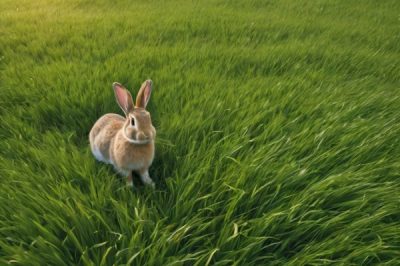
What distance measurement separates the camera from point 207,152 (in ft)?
5.71

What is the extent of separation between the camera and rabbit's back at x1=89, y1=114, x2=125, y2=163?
5.52ft

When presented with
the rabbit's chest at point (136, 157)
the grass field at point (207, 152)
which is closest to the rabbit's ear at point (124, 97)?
the rabbit's chest at point (136, 157)

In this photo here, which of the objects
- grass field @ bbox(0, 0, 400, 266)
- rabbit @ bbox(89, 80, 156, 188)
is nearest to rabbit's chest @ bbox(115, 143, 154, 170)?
rabbit @ bbox(89, 80, 156, 188)

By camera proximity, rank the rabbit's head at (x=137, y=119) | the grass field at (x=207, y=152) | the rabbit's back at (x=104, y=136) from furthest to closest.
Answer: the rabbit's back at (x=104, y=136), the rabbit's head at (x=137, y=119), the grass field at (x=207, y=152)

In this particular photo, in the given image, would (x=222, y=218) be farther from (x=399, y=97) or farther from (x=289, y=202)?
(x=399, y=97)

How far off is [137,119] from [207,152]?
1.54 ft

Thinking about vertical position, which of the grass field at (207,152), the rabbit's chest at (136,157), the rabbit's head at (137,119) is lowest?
the grass field at (207,152)

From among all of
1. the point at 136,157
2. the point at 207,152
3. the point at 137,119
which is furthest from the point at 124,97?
the point at 207,152

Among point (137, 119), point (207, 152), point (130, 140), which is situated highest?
point (137, 119)

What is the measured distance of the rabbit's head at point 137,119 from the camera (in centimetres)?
142

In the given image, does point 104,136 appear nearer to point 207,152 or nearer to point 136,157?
point 136,157

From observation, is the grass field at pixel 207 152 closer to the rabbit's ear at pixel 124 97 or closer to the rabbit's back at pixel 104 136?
the rabbit's back at pixel 104 136

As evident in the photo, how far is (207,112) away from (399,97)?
1.42m

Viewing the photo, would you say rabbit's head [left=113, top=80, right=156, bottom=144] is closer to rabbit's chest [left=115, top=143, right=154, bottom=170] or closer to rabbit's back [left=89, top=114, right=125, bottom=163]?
rabbit's chest [left=115, top=143, right=154, bottom=170]
